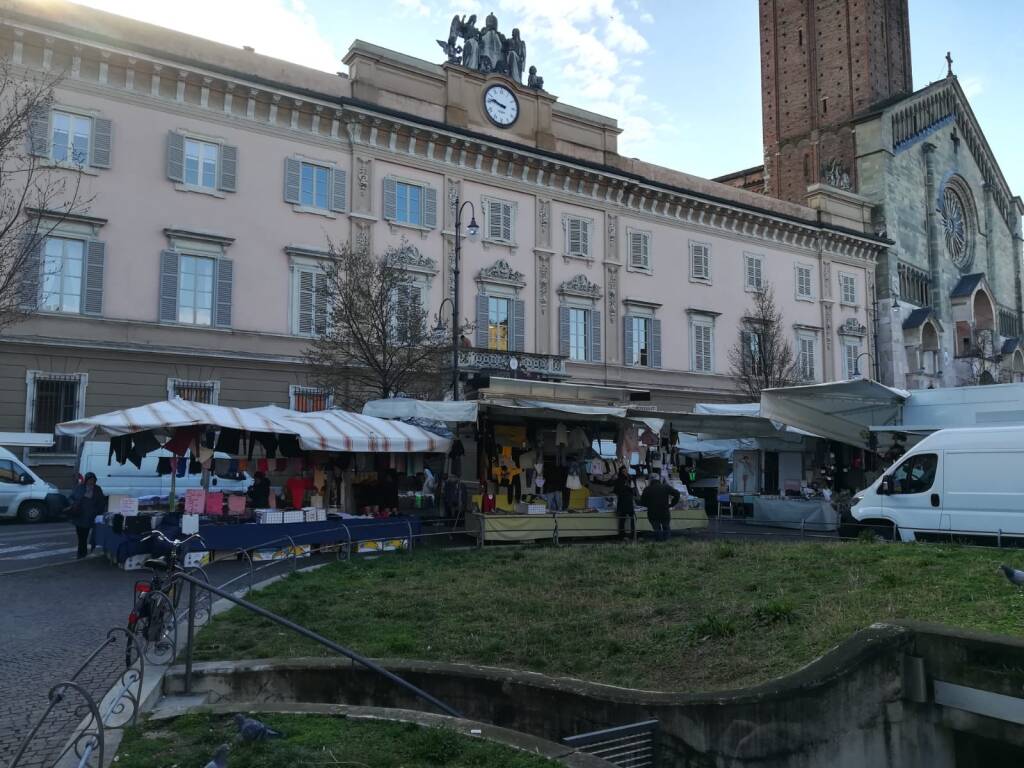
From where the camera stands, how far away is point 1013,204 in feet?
212

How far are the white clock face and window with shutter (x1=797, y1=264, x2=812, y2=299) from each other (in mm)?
18161

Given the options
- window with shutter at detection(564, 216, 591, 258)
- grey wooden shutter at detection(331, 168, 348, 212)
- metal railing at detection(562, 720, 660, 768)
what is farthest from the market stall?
window with shutter at detection(564, 216, 591, 258)

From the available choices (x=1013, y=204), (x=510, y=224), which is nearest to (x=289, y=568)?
(x=510, y=224)

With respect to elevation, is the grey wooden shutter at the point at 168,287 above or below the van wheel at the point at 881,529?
above

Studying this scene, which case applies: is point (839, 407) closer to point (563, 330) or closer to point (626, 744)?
point (563, 330)

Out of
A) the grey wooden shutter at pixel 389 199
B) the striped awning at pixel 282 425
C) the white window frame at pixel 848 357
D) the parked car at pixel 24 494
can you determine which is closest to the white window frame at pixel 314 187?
the grey wooden shutter at pixel 389 199

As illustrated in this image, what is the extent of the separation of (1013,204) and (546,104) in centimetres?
4766

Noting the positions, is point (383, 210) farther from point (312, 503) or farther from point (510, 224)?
point (312, 503)

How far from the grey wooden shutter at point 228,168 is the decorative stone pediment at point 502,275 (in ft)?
31.5

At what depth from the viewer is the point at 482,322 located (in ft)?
106

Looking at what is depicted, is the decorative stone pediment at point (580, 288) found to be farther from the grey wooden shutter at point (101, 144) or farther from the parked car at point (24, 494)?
the parked car at point (24, 494)

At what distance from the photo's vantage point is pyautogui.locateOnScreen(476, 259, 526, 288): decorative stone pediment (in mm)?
32528

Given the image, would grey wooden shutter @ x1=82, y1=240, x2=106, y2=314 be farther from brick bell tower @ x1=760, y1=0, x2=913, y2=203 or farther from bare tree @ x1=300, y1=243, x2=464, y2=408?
brick bell tower @ x1=760, y1=0, x2=913, y2=203

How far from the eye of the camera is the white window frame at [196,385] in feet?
85.5
